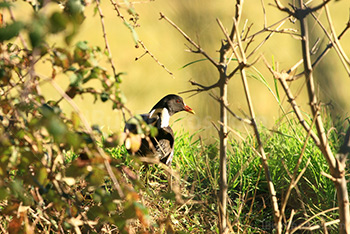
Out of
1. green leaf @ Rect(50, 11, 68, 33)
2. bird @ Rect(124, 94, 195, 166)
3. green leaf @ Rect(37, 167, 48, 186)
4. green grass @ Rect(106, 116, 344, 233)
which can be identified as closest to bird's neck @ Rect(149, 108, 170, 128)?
bird @ Rect(124, 94, 195, 166)

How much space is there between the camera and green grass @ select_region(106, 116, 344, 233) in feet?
9.18

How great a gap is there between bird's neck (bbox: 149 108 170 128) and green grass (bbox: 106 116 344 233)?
21 cm

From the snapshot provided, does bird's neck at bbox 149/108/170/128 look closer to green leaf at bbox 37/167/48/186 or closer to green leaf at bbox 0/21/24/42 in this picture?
green leaf at bbox 37/167/48/186

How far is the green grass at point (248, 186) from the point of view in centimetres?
280

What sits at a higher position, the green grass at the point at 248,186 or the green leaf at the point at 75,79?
the green leaf at the point at 75,79

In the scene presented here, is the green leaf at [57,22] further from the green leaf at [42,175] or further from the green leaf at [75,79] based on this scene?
the green leaf at [42,175]

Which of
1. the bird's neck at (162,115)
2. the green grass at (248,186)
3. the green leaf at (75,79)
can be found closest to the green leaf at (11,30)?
the green leaf at (75,79)

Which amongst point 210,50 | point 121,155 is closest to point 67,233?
point 121,155

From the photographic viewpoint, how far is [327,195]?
2.81 m

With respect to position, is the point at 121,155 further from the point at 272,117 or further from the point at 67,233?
the point at 272,117

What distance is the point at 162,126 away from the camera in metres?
3.52

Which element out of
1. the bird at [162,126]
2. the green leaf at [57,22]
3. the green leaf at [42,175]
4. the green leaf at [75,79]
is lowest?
the green leaf at [42,175]

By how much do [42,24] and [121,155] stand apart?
2436mm

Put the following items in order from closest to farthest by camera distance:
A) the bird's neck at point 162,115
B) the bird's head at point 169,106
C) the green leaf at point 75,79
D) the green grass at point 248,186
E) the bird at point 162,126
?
the green leaf at point 75,79
the green grass at point 248,186
the bird at point 162,126
the bird's neck at point 162,115
the bird's head at point 169,106
